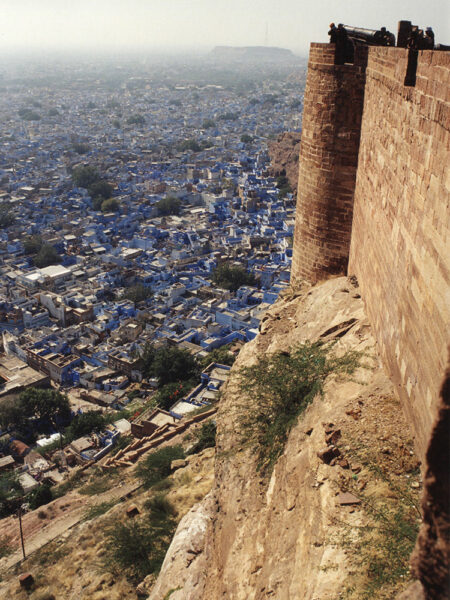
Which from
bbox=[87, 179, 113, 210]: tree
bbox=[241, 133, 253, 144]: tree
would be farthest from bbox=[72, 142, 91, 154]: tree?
bbox=[87, 179, 113, 210]: tree

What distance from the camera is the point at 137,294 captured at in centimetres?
2506

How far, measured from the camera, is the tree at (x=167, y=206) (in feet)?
126

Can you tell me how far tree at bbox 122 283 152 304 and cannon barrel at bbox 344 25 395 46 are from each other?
1968cm

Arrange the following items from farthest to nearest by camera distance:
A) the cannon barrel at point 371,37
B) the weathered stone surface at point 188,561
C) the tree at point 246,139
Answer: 1. the tree at point 246,139
2. the cannon barrel at point 371,37
3. the weathered stone surface at point 188,561

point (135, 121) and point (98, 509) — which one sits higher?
point (135, 121)

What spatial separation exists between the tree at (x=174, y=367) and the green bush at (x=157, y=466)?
7.42 metres

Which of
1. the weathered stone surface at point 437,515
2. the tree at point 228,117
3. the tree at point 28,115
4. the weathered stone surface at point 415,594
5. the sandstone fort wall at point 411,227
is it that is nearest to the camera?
the weathered stone surface at point 437,515

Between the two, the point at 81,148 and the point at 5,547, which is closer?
the point at 5,547

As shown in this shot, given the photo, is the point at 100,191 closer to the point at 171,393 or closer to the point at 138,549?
the point at 171,393

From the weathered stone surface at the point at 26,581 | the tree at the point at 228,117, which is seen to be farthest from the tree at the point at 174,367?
the tree at the point at 228,117

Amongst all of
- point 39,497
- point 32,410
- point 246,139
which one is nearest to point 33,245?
point 32,410

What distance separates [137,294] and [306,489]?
22052 millimetres

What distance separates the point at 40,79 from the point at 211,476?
13550 centimetres

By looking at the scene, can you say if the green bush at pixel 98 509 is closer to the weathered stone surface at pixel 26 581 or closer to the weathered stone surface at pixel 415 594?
the weathered stone surface at pixel 26 581
